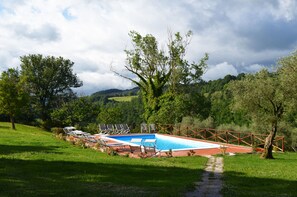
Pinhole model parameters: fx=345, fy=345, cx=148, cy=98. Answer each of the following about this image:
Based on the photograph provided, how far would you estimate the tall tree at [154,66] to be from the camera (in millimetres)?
34625

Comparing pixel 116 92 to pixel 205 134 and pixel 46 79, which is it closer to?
pixel 46 79

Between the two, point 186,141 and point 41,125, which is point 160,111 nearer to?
point 186,141

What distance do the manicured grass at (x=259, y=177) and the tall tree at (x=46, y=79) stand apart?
37199 mm

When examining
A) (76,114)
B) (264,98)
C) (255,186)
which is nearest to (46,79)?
(76,114)

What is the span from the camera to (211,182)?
→ 8.99 m

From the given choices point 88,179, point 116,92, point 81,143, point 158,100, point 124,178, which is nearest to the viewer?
point 88,179

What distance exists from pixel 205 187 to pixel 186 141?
1554 cm

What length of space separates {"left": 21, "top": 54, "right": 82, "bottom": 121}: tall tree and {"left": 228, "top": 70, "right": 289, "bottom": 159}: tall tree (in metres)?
35.7

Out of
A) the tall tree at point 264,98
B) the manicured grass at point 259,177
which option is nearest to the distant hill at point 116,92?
the tall tree at point 264,98

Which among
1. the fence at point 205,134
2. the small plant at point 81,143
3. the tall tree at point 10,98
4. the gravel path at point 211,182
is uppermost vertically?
the tall tree at point 10,98

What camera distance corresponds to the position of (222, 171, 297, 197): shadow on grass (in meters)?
7.30

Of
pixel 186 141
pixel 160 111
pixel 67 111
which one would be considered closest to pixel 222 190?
pixel 186 141

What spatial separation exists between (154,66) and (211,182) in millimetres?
26434

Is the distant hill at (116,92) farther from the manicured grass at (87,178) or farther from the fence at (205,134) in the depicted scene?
the manicured grass at (87,178)
